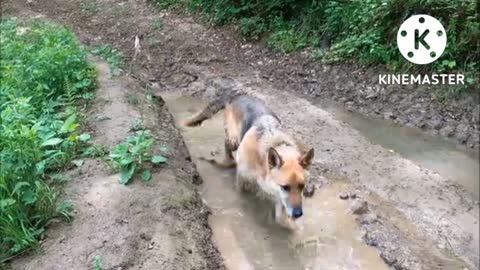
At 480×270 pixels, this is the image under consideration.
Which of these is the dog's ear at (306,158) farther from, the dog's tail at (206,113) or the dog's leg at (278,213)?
the dog's tail at (206,113)

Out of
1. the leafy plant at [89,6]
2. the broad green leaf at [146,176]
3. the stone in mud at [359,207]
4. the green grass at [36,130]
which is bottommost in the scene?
the leafy plant at [89,6]

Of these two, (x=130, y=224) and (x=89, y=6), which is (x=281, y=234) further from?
(x=89, y=6)

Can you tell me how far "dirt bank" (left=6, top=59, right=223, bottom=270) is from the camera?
4812 millimetres

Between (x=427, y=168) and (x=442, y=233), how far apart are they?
5.37 feet

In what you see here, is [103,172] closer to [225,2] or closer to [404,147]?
[404,147]

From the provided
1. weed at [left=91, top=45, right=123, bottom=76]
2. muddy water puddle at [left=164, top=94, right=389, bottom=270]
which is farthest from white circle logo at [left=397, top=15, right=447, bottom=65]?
weed at [left=91, top=45, right=123, bottom=76]

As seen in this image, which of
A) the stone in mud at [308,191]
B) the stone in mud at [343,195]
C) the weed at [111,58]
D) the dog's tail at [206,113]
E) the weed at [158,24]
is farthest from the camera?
the weed at [158,24]

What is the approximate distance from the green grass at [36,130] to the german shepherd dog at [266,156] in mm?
1879

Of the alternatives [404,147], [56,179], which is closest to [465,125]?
[404,147]

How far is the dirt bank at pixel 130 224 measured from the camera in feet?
15.8

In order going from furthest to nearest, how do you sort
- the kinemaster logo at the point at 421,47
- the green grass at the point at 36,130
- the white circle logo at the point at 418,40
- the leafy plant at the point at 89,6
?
the leafy plant at the point at 89,6 < the white circle logo at the point at 418,40 < the kinemaster logo at the point at 421,47 < the green grass at the point at 36,130

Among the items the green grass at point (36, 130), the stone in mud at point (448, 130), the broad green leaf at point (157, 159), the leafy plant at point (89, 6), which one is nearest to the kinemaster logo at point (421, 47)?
the stone in mud at point (448, 130)

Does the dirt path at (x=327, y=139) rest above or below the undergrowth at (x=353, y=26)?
below

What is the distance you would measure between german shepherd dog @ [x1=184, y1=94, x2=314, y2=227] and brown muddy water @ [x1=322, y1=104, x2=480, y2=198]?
1.72 metres
